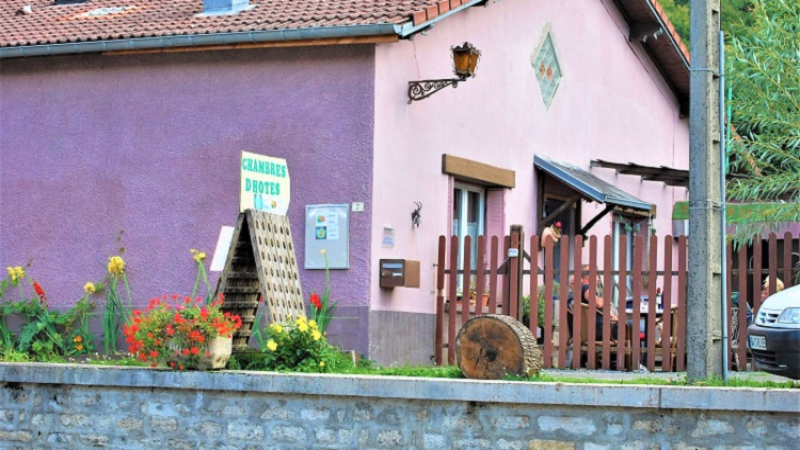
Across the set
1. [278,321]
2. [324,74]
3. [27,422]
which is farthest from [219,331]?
[324,74]

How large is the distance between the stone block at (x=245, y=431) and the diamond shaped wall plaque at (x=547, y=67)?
845 cm

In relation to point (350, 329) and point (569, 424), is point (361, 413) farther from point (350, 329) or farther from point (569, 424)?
point (350, 329)

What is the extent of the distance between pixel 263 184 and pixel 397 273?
97.7 inches

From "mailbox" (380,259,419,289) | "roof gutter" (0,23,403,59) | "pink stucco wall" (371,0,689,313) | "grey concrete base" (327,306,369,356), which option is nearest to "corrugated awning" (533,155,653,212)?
"pink stucco wall" (371,0,689,313)

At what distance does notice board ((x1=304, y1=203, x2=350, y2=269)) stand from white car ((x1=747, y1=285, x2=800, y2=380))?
4.34m

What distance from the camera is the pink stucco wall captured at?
556 inches

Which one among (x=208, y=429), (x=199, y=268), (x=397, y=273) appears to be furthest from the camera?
(x=199, y=268)

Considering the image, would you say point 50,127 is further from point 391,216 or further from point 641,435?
point 641,435

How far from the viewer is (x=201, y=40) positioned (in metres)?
14.1

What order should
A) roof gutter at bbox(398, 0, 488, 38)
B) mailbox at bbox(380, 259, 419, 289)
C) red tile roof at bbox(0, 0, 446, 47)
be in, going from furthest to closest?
red tile roof at bbox(0, 0, 446, 47) < mailbox at bbox(380, 259, 419, 289) < roof gutter at bbox(398, 0, 488, 38)

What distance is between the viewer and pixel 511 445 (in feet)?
30.9

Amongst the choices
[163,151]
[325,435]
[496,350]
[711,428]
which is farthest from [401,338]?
[711,428]

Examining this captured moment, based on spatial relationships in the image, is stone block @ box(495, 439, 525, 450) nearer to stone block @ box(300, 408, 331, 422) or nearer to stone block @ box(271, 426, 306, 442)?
stone block @ box(300, 408, 331, 422)

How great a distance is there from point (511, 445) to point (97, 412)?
3.51 metres
